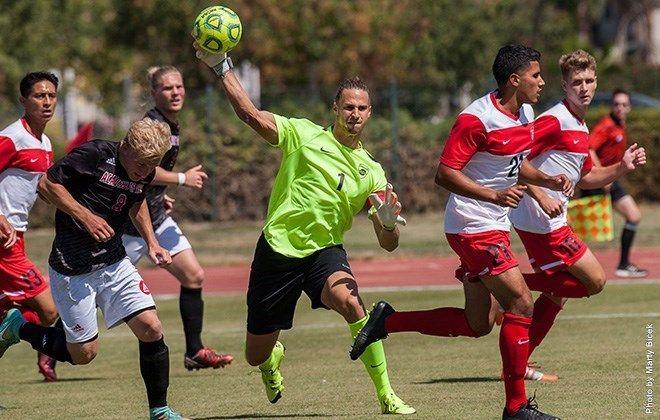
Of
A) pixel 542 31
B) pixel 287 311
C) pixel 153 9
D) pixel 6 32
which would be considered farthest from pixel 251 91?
pixel 287 311

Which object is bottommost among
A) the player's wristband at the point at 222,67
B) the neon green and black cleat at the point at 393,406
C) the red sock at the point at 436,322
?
the neon green and black cleat at the point at 393,406

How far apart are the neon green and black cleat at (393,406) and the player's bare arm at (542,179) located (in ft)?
5.46

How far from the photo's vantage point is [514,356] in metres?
8.12

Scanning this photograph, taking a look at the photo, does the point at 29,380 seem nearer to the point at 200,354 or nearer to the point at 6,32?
the point at 200,354

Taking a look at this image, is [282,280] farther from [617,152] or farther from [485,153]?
[617,152]

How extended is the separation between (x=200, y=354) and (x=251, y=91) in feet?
69.5

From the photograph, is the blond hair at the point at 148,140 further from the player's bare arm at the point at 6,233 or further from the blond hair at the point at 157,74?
the blond hair at the point at 157,74

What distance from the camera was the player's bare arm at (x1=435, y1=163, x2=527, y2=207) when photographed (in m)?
8.17

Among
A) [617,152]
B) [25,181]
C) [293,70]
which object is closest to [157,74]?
[25,181]

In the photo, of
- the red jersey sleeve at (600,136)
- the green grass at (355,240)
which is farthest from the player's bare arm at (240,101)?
the green grass at (355,240)

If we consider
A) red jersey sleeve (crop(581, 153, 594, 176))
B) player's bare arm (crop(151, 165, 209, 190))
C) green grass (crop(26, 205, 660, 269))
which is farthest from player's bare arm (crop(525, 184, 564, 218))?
green grass (crop(26, 205, 660, 269))

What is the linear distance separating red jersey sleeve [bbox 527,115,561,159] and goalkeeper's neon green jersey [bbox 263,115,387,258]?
1.61 meters

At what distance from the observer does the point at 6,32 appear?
100 feet

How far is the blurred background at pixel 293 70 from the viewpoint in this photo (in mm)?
25562
